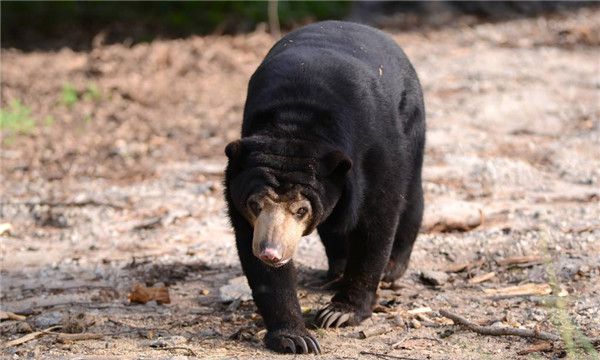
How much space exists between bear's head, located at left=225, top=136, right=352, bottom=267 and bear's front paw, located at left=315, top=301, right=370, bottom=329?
0.73 metres

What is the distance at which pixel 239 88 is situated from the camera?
35.4 ft

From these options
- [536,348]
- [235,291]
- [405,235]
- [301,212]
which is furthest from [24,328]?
[536,348]

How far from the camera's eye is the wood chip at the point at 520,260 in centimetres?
581

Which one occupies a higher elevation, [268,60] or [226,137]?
[268,60]

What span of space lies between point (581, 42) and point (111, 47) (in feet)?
16.8

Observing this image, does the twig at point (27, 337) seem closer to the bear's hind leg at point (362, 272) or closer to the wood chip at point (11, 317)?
the wood chip at point (11, 317)

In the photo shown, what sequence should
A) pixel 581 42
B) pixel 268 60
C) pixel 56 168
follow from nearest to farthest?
1. pixel 268 60
2. pixel 56 168
3. pixel 581 42

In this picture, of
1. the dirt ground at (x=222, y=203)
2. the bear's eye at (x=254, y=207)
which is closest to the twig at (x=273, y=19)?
the dirt ground at (x=222, y=203)

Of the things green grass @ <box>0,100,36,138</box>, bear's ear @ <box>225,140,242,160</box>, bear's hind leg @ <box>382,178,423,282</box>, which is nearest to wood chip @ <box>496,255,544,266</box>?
bear's hind leg @ <box>382,178,423,282</box>

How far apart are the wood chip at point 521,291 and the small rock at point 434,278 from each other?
0.95 feet

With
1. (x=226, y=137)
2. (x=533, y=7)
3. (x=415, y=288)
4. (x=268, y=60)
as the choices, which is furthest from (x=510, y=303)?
(x=533, y=7)

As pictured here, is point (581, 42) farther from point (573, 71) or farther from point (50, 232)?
point (50, 232)

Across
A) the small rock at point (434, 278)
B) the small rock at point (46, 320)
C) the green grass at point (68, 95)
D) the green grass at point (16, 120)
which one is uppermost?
the small rock at point (434, 278)

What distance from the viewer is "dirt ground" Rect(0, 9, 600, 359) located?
4.93 metres
